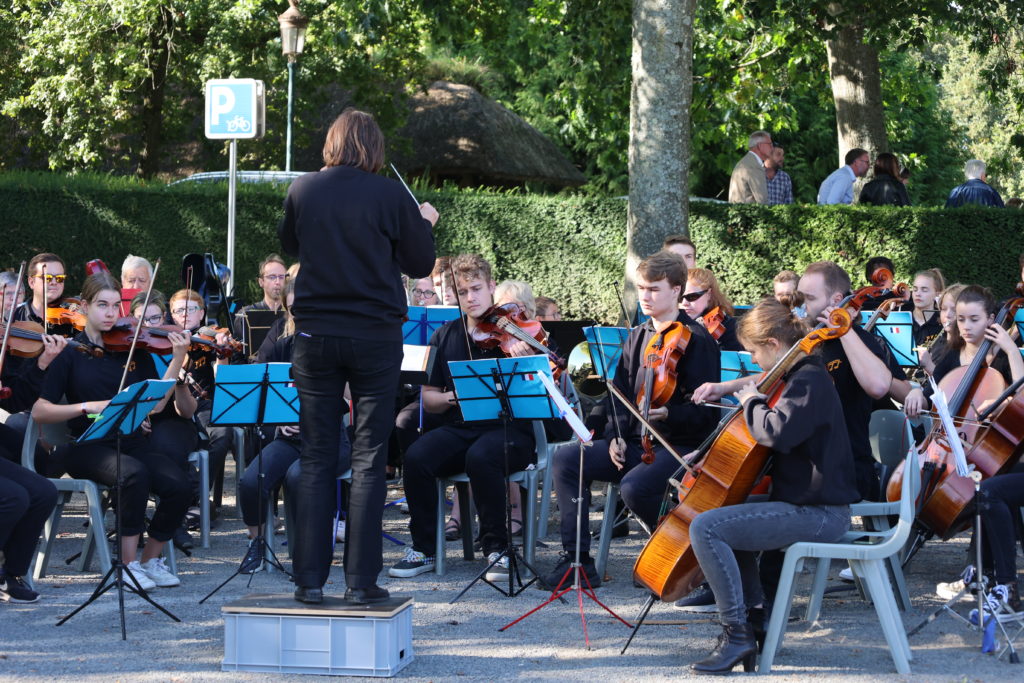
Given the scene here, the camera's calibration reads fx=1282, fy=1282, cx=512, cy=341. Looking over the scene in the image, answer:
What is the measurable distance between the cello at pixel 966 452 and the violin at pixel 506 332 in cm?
191

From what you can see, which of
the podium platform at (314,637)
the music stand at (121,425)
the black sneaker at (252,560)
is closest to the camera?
the podium platform at (314,637)

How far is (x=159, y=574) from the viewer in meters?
6.18

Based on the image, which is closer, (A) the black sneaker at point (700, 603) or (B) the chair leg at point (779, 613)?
(B) the chair leg at point (779, 613)

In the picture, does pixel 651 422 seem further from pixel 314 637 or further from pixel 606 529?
pixel 314 637

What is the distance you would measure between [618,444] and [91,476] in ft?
8.38

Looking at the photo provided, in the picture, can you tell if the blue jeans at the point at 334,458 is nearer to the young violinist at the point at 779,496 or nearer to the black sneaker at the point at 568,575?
the young violinist at the point at 779,496

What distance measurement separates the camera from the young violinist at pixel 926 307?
913 centimetres

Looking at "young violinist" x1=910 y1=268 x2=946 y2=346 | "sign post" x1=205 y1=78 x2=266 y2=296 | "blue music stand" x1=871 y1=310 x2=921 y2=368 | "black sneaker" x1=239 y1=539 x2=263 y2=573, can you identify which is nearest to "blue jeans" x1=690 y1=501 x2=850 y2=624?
"black sneaker" x1=239 y1=539 x2=263 y2=573

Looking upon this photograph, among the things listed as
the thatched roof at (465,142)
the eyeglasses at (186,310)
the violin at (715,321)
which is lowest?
the eyeglasses at (186,310)

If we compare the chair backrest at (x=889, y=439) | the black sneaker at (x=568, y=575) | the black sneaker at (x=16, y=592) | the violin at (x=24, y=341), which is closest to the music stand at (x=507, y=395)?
the black sneaker at (x=568, y=575)

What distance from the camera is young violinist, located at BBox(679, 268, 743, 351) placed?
7.17 metres

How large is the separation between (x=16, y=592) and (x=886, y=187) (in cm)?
989

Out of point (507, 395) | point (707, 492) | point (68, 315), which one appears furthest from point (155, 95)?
point (707, 492)

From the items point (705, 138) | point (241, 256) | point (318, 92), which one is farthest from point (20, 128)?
point (705, 138)
